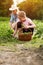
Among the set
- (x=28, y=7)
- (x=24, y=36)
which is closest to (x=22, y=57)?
(x=24, y=36)

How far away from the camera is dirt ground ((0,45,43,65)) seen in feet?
18.9

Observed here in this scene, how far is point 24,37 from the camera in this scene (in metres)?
8.36

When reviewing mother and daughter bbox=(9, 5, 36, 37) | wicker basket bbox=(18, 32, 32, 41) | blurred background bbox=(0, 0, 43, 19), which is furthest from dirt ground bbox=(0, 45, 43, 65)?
blurred background bbox=(0, 0, 43, 19)

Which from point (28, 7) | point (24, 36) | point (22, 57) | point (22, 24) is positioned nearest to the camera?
point (22, 57)

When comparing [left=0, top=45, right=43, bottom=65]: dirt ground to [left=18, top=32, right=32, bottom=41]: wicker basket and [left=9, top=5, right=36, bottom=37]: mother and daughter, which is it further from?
[left=9, top=5, right=36, bottom=37]: mother and daughter

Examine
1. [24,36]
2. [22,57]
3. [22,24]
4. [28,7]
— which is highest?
[22,57]

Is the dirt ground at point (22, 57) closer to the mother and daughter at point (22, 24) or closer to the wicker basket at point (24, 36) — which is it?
the wicker basket at point (24, 36)

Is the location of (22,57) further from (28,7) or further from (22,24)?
(28,7)

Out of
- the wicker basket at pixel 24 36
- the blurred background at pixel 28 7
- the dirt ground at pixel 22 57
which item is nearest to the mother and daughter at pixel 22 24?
the wicker basket at pixel 24 36

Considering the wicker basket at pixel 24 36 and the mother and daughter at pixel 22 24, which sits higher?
the mother and daughter at pixel 22 24

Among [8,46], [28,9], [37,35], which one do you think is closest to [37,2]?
[28,9]

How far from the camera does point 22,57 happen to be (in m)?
6.14

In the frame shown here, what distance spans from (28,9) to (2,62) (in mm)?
8292

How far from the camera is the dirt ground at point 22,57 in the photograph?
18.9 feet
